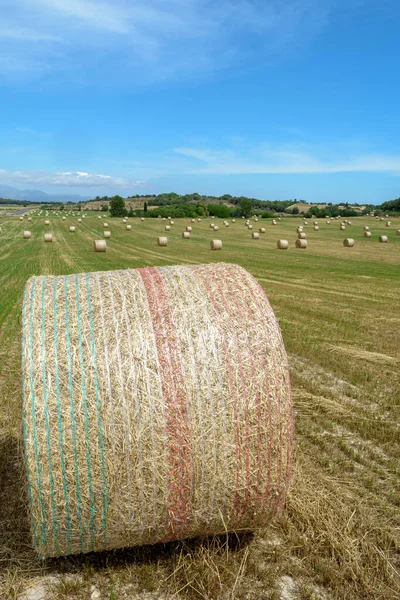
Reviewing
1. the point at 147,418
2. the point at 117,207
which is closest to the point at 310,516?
the point at 147,418

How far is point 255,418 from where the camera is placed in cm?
404

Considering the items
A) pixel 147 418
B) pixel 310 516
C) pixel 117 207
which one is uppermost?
pixel 117 207

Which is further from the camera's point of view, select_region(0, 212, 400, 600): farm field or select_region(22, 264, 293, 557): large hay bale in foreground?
select_region(0, 212, 400, 600): farm field

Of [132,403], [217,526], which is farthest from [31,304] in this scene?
[217,526]

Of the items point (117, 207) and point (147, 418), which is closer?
point (147, 418)

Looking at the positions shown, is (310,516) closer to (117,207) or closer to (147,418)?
(147,418)

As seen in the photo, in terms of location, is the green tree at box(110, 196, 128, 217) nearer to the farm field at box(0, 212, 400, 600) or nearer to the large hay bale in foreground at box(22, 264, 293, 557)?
the farm field at box(0, 212, 400, 600)

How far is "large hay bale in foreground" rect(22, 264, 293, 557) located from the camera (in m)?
3.73

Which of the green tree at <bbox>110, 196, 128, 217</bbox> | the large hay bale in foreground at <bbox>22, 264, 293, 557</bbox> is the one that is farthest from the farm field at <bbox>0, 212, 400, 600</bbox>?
the green tree at <bbox>110, 196, 128, 217</bbox>

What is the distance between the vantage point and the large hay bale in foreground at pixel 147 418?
12.2ft

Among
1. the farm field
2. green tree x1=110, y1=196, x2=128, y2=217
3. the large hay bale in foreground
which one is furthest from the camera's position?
green tree x1=110, y1=196, x2=128, y2=217

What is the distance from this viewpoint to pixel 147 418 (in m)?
3.80

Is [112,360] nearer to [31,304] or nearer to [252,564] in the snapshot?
[31,304]

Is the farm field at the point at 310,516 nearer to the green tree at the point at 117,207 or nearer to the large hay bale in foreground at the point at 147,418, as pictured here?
the large hay bale in foreground at the point at 147,418
